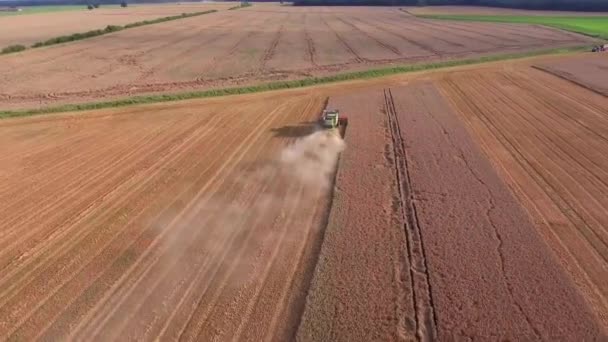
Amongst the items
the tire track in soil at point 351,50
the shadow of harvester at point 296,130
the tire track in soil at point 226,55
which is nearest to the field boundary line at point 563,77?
the tire track in soil at point 351,50

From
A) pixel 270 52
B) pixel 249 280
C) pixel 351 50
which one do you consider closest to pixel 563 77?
pixel 351 50

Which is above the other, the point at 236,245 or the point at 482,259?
the point at 482,259

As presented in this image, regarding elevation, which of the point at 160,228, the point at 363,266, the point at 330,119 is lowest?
the point at 160,228

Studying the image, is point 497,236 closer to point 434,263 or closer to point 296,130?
point 434,263

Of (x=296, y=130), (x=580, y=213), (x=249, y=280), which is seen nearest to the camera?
(x=249, y=280)

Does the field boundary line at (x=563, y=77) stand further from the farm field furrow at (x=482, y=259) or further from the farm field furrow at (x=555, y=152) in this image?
the farm field furrow at (x=482, y=259)

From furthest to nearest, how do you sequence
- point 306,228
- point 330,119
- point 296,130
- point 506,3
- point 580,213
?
point 506,3
point 296,130
point 330,119
point 580,213
point 306,228
